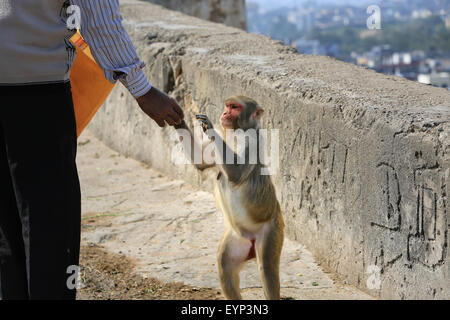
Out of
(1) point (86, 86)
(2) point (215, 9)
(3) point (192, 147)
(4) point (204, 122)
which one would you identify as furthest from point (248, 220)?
(2) point (215, 9)

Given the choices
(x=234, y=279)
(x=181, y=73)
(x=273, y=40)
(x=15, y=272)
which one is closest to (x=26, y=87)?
(x=15, y=272)

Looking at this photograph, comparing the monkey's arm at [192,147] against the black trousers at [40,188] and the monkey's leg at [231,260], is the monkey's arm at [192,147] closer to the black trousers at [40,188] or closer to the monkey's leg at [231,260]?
the monkey's leg at [231,260]

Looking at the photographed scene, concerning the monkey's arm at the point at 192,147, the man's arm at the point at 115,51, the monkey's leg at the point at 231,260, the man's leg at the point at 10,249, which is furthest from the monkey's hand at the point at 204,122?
the man's leg at the point at 10,249

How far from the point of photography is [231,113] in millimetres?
2889

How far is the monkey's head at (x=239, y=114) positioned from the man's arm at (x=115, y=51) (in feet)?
1.49

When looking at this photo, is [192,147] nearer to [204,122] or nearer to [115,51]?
[204,122]

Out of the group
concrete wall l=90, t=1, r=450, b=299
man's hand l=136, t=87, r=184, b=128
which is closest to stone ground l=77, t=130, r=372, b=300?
concrete wall l=90, t=1, r=450, b=299

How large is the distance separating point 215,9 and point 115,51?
23.5 feet

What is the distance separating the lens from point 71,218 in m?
2.35

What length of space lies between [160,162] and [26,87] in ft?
11.0

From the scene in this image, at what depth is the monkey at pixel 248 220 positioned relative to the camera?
2.97m

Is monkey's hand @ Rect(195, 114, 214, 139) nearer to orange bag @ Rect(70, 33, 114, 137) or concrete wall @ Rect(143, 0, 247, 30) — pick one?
orange bag @ Rect(70, 33, 114, 137)

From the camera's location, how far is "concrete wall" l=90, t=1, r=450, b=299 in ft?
9.51

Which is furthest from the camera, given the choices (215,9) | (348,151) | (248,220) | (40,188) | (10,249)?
(215,9)
